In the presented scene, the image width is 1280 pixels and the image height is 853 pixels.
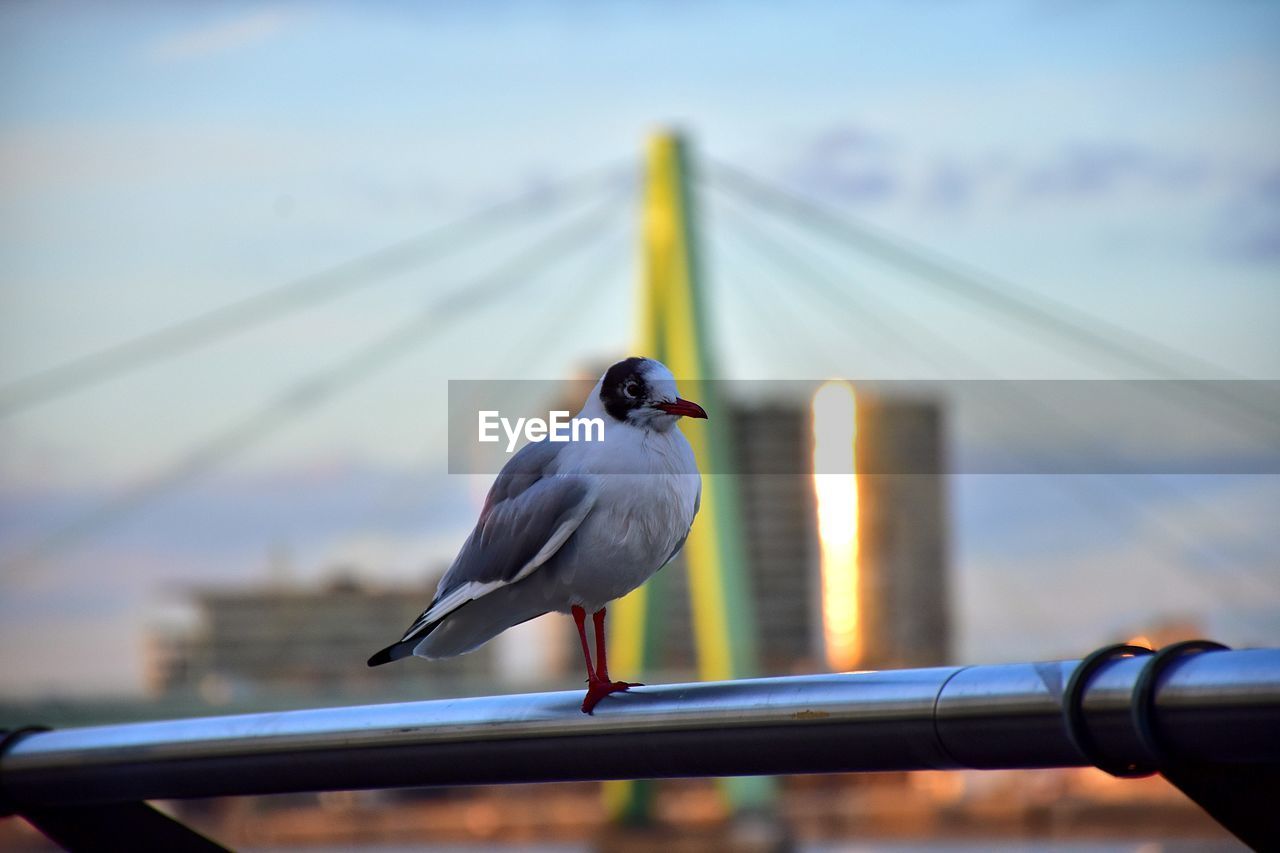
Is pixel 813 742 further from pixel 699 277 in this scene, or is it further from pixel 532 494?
pixel 699 277

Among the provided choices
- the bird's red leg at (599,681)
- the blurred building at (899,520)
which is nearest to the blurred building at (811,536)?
the blurred building at (899,520)

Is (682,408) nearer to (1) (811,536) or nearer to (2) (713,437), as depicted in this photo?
(2) (713,437)

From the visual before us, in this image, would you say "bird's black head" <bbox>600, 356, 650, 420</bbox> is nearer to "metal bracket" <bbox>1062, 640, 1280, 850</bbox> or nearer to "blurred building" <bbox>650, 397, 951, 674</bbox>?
"metal bracket" <bbox>1062, 640, 1280, 850</bbox>

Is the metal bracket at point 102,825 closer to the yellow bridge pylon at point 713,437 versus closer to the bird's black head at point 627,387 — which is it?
the bird's black head at point 627,387

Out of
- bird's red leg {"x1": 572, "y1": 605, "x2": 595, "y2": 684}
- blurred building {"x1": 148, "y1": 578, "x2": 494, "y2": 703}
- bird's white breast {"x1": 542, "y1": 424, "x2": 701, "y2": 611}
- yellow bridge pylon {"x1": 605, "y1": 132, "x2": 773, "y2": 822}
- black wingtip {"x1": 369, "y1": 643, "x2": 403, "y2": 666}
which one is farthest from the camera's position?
blurred building {"x1": 148, "y1": 578, "x2": 494, "y2": 703}

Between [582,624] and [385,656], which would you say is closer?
[385,656]

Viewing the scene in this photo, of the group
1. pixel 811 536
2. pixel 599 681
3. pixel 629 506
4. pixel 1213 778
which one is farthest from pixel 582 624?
pixel 811 536

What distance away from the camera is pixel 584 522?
5.45 feet

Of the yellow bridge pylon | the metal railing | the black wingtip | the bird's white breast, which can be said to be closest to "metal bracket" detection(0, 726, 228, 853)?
the metal railing

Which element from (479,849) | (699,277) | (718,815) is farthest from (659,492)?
(479,849)

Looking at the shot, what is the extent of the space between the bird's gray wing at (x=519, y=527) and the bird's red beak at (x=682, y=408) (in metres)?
0.09

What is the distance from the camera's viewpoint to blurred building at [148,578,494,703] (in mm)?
21641

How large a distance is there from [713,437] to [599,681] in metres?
13.9

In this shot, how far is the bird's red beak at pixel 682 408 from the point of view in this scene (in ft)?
5.33
